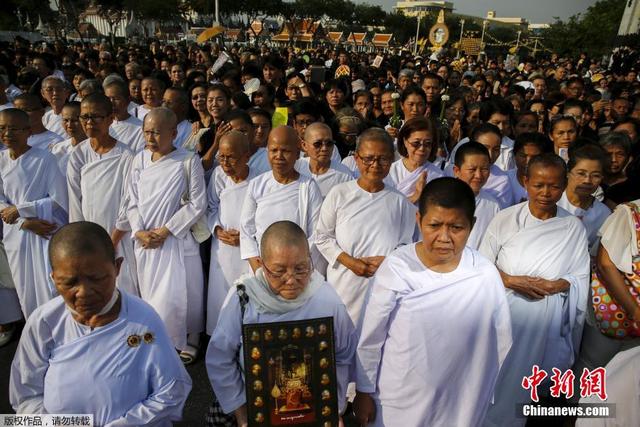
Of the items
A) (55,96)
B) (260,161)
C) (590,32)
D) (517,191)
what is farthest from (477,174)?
(590,32)

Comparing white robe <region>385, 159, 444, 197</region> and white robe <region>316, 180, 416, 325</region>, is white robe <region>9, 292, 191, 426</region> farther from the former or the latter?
white robe <region>385, 159, 444, 197</region>

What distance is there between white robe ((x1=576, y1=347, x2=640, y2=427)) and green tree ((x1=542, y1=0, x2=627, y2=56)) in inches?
1394

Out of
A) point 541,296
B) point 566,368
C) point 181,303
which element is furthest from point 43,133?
point 566,368

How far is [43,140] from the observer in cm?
485

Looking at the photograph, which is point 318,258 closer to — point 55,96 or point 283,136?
point 283,136

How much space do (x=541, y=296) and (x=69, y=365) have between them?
2.75m

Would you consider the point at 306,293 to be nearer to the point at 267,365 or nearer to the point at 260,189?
the point at 267,365

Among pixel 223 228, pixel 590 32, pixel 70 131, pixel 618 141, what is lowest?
pixel 223 228

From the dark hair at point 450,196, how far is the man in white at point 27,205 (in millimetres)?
3319

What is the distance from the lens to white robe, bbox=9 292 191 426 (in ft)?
6.55

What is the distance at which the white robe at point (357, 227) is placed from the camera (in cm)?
331

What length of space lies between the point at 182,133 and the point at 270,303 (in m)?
3.98

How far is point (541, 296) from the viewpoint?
2.94 m

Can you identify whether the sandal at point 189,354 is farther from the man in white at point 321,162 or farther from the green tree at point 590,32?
the green tree at point 590,32
